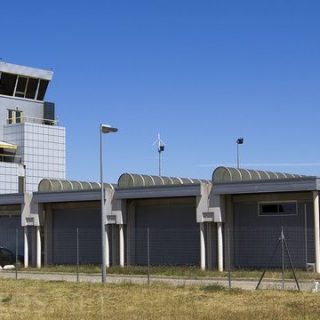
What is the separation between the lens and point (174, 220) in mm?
42562

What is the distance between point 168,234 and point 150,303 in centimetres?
2120

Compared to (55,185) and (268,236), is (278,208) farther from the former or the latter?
(55,185)

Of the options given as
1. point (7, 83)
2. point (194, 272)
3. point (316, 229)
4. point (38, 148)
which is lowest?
point (194, 272)

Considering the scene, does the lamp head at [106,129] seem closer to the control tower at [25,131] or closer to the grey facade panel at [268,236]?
the grey facade panel at [268,236]

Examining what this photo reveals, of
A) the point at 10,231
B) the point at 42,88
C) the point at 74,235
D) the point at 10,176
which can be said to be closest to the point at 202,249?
the point at 74,235

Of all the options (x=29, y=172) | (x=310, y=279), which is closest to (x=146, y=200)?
(x=310, y=279)

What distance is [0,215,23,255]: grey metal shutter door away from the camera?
163ft

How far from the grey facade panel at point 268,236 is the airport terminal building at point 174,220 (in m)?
0.05

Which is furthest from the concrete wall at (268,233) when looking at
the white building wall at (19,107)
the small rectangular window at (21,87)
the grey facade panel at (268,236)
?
the small rectangular window at (21,87)

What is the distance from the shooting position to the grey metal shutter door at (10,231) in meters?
49.8

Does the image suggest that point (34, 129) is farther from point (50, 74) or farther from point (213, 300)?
point (213, 300)

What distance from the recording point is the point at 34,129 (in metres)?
67.6

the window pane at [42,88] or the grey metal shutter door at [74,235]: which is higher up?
the window pane at [42,88]

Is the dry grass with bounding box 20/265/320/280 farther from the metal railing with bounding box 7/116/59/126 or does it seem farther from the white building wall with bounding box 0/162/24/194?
the metal railing with bounding box 7/116/59/126
